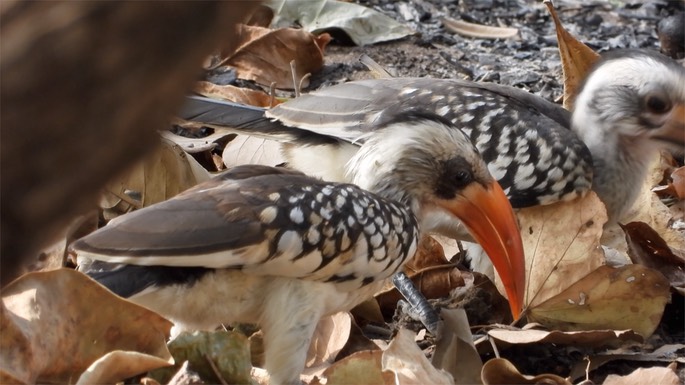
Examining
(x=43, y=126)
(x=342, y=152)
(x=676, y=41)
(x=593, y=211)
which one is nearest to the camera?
(x=43, y=126)

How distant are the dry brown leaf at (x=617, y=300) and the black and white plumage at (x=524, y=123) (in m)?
0.61

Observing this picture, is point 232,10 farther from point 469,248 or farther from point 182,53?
point 469,248

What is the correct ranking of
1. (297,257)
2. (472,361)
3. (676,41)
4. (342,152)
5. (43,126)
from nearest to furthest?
(43,126) < (297,257) < (472,361) < (342,152) < (676,41)

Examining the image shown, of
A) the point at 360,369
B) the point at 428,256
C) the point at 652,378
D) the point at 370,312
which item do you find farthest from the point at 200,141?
the point at 652,378

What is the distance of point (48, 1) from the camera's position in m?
1.12

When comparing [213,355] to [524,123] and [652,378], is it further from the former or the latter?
[524,123]

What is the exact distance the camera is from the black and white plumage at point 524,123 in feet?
15.0

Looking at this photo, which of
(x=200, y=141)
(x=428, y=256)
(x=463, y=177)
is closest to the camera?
(x=463, y=177)

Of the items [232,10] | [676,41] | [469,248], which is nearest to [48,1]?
[232,10]

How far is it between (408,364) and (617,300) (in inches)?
44.6

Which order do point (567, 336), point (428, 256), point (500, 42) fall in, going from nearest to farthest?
point (567, 336), point (428, 256), point (500, 42)

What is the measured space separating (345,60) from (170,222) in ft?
10.7

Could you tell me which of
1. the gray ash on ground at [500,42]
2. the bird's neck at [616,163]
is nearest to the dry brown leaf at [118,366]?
the bird's neck at [616,163]

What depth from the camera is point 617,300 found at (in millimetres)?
3961
